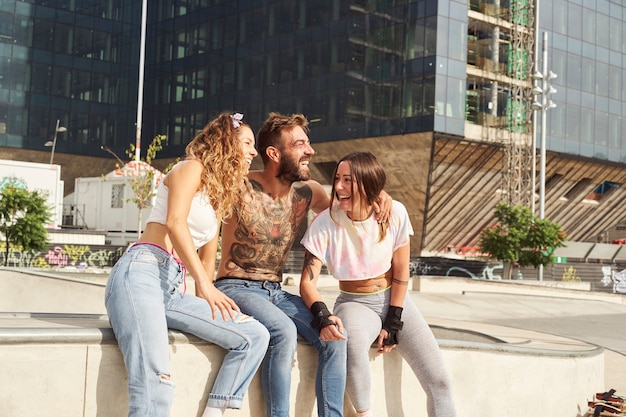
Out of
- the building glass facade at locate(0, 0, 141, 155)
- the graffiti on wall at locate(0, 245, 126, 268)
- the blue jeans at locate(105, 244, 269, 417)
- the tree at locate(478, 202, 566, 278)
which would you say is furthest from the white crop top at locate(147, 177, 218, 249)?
the building glass facade at locate(0, 0, 141, 155)

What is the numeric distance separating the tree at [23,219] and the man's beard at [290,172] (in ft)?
69.9

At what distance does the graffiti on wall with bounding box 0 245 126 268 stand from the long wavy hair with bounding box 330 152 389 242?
22171 mm

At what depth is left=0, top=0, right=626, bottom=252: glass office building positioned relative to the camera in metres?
41.7

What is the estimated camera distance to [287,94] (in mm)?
48281

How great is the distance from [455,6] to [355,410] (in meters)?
39.7

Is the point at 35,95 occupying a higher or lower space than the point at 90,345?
higher

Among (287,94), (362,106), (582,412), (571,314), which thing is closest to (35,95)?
(287,94)

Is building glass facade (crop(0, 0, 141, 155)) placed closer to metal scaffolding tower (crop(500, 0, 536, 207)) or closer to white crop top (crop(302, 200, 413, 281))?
metal scaffolding tower (crop(500, 0, 536, 207))

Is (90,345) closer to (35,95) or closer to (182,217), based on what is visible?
(182,217)

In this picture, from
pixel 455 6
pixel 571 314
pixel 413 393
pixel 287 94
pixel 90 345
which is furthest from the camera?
pixel 287 94

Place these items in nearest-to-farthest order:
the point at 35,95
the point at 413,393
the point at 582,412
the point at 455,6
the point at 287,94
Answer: the point at 413,393 → the point at 582,412 → the point at 455,6 → the point at 287,94 → the point at 35,95

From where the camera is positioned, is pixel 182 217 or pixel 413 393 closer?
pixel 182 217

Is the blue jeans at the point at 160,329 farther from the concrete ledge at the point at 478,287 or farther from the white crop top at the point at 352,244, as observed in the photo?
the concrete ledge at the point at 478,287

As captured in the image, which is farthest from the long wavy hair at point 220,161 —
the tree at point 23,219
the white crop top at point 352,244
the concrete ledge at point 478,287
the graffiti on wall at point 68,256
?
the graffiti on wall at point 68,256
